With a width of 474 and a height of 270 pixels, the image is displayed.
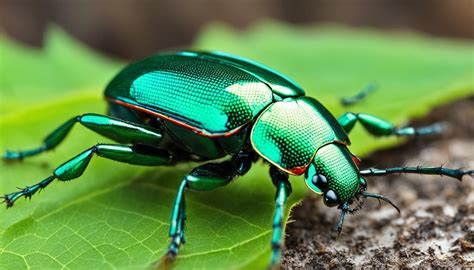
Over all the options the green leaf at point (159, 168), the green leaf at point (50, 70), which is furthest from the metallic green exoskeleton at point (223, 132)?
the green leaf at point (50, 70)

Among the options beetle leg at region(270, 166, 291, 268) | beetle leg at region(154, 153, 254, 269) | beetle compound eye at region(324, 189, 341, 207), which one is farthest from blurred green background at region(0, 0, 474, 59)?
beetle compound eye at region(324, 189, 341, 207)

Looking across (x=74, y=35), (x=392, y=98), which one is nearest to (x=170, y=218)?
(x=392, y=98)

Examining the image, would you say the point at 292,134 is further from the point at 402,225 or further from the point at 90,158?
the point at 90,158

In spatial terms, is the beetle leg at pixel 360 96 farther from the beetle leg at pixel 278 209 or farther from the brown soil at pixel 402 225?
the beetle leg at pixel 278 209

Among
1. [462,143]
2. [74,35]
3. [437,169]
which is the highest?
[437,169]

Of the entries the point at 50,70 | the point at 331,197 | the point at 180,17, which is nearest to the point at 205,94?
the point at 331,197

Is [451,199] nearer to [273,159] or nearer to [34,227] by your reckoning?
[273,159]

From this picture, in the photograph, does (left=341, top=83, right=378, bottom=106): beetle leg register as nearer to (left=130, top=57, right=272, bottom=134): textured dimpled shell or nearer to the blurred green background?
(left=130, top=57, right=272, bottom=134): textured dimpled shell

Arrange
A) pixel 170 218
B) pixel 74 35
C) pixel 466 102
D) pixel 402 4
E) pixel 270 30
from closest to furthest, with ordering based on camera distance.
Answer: pixel 170 218 < pixel 466 102 < pixel 270 30 < pixel 74 35 < pixel 402 4
